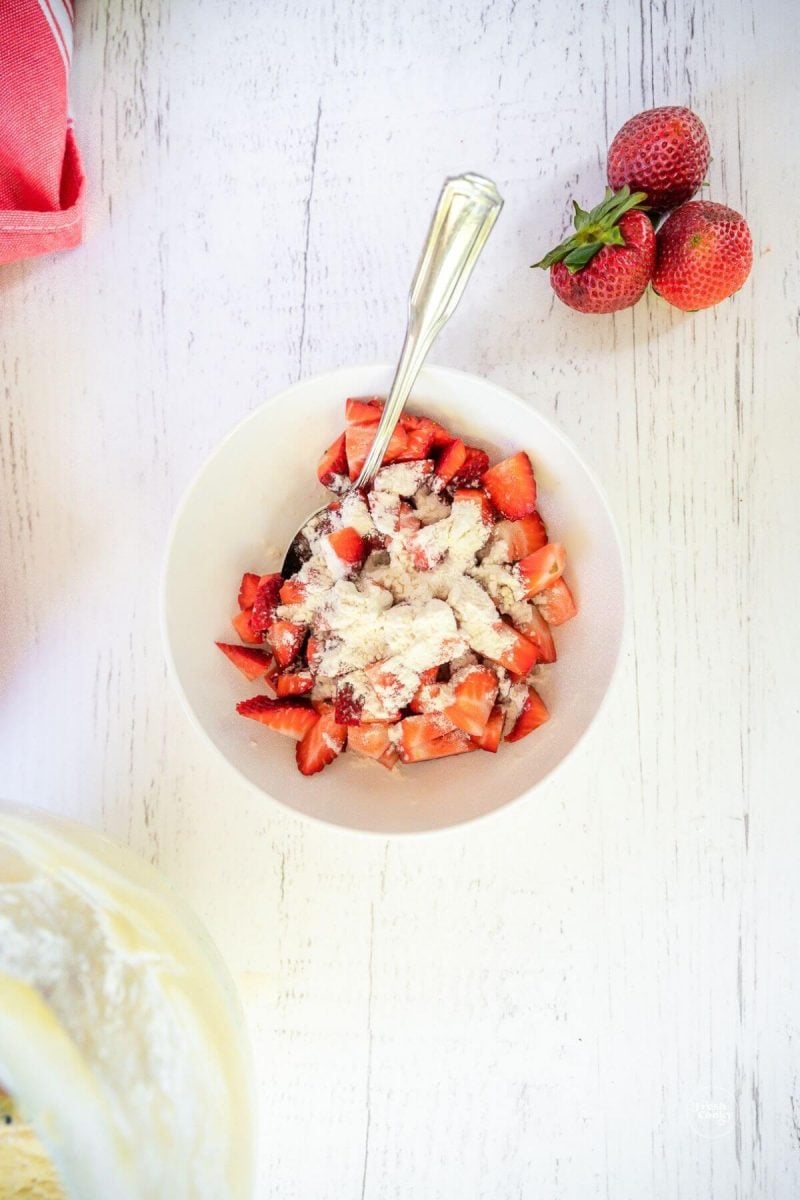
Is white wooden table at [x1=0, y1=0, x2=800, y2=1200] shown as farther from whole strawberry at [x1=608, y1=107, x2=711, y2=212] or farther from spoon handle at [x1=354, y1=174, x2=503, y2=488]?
spoon handle at [x1=354, y1=174, x2=503, y2=488]

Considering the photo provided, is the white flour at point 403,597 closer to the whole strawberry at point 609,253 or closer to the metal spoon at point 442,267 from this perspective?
the metal spoon at point 442,267

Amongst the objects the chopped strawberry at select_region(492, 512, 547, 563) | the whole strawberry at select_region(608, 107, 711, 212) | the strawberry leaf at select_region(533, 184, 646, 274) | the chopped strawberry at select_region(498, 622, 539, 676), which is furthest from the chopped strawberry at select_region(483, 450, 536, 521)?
the whole strawberry at select_region(608, 107, 711, 212)

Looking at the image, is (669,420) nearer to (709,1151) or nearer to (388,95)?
(388,95)

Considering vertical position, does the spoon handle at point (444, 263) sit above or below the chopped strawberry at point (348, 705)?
above

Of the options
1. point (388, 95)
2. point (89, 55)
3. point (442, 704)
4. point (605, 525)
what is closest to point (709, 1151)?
point (442, 704)

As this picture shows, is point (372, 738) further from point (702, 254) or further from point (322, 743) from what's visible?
point (702, 254)

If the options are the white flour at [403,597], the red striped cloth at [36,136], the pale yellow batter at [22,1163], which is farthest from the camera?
the red striped cloth at [36,136]

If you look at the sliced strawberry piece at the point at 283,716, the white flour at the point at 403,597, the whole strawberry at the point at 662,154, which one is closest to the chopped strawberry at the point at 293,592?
the white flour at the point at 403,597
